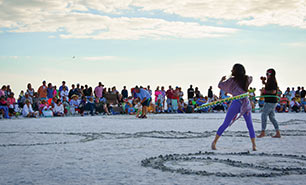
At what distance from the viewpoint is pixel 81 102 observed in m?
30.3

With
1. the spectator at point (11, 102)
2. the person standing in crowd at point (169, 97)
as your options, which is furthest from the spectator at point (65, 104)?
the person standing in crowd at point (169, 97)

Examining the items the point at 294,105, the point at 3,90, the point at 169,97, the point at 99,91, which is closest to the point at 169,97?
the point at 169,97

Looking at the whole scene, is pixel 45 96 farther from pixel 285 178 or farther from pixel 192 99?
pixel 285 178

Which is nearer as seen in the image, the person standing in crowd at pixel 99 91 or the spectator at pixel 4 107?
the spectator at pixel 4 107

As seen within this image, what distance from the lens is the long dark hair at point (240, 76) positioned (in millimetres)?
9680

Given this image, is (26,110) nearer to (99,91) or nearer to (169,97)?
(99,91)

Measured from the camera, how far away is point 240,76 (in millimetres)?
9695

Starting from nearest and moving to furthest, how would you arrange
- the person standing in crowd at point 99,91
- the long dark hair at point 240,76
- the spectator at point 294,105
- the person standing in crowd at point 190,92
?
1. the long dark hair at point 240,76
2. the person standing in crowd at point 99,91
3. the person standing in crowd at point 190,92
4. the spectator at point 294,105

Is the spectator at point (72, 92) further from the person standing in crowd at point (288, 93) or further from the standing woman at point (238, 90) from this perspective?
the standing woman at point (238, 90)

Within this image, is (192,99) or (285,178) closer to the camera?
(285,178)

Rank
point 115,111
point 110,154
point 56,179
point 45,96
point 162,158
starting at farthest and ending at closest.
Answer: point 115,111 < point 45,96 < point 110,154 < point 162,158 < point 56,179

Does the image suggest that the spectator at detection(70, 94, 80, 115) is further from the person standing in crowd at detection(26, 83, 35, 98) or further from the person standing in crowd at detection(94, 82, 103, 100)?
the person standing in crowd at detection(26, 83, 35, 98)

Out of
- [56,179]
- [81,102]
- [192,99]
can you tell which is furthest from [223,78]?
[192,99]

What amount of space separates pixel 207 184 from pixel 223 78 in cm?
429
